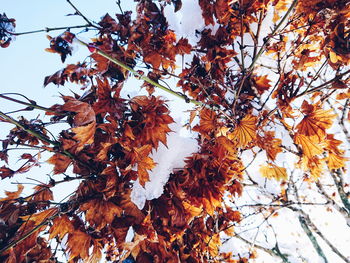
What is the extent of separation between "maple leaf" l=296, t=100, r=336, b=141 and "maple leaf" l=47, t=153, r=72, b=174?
1293mm

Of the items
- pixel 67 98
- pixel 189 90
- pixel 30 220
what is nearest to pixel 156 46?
pixel 189 90

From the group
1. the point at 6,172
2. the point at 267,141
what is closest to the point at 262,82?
the point at 267,141

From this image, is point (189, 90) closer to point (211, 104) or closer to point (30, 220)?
point (211, 104)

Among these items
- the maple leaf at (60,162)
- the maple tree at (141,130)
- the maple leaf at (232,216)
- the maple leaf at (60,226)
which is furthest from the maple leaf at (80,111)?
the maple leaf at (232,216)

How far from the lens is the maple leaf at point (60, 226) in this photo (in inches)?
43.2

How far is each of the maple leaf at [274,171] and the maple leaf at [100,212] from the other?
1.20m

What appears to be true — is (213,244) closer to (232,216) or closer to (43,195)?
(232,216)

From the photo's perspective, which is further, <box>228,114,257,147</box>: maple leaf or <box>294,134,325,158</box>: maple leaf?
<box>294,134,325,158</box>: maple leaf

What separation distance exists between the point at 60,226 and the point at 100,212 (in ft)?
0.82

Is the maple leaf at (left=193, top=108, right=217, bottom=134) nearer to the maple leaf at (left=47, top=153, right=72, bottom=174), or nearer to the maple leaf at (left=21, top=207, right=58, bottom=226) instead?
the maple leaf at (left=47, top=153, right=72, bottom=174)

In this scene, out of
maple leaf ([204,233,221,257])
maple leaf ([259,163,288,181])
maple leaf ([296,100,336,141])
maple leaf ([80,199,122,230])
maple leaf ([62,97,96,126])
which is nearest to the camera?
maple leaf ([62,97,96,126])

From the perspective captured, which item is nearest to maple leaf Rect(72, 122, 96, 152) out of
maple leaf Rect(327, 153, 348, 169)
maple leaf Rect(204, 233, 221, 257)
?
maple leaf Rect(204, 233, 221, 257)

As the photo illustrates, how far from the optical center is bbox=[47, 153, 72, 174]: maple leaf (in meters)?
1.11

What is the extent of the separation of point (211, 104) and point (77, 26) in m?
0.87
